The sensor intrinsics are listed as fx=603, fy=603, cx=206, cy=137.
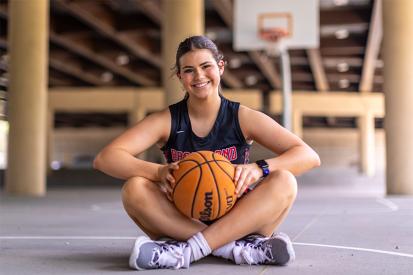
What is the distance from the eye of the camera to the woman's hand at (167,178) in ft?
12.5

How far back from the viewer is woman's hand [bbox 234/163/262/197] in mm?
3826

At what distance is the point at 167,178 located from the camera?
384cm

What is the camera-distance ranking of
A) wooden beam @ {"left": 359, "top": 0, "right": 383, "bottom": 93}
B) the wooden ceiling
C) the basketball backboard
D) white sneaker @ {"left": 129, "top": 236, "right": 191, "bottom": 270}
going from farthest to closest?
the wooden ceiling → wooden beam @ {"left": 359, "top": 0, "right": 383, "bottom": 93} → the basketball backboard → white sneaker @ {"left": 129, "top": 236, "right": 191, "bottom": 270}

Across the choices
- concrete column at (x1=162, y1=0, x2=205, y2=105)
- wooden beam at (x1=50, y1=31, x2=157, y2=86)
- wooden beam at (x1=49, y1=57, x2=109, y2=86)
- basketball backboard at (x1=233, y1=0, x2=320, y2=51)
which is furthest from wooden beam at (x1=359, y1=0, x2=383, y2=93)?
wooden beam at (x1=49, y1=57, x2=109, y2=86)

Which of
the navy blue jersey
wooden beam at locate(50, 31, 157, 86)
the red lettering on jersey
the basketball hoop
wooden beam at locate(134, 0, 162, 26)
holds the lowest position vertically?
the red lettering on jersey

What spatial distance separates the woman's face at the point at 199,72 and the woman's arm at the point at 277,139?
0.32 metres

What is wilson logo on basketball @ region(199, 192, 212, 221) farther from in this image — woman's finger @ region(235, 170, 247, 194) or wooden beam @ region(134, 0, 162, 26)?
wooden beam @ region(134, 0, 162, 26)

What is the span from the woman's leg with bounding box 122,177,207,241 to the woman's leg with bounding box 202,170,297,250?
0.15 m

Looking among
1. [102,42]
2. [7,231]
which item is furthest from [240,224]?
[102,42]

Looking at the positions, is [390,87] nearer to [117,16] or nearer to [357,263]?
[357,263]

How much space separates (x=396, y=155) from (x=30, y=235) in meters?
10.5

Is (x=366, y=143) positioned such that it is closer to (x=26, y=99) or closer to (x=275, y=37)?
(x=275, y=37)

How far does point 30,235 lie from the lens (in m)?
6.57

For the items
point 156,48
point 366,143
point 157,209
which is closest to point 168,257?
point 157,209
